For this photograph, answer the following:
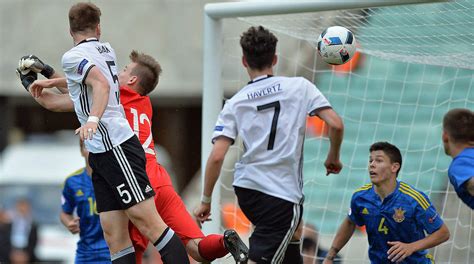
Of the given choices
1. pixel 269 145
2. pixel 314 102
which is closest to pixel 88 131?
pixel 269 145

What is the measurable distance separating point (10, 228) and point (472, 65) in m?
8.84

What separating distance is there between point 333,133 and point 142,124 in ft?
4.73

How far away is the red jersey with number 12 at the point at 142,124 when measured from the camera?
6.96m

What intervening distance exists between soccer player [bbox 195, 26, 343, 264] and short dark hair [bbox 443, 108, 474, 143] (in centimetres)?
113

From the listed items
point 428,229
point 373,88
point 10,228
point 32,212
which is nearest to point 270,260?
point 428,229

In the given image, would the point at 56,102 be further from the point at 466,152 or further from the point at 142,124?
the point at 466,152

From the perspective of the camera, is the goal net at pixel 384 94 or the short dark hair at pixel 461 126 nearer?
the short dark hair at pixel 461 126

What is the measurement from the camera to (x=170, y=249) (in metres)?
6.38

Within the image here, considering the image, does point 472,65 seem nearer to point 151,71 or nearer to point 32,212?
point 151,71

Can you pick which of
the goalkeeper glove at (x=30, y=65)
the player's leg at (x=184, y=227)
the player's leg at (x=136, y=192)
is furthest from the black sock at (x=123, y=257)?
the goalkeeper glove at (x=30, y=65)

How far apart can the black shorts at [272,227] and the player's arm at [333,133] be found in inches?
14.6

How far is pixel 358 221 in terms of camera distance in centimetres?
734

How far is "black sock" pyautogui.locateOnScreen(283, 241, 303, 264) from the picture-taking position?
7074 millimetres

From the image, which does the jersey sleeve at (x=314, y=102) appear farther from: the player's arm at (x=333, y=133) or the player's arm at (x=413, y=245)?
the player's arm at (x=413, y=245)
